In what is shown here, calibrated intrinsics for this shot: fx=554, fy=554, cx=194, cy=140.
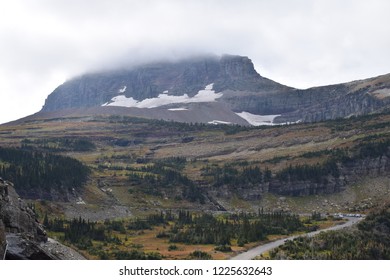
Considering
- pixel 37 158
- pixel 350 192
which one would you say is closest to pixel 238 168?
pixel 350 192

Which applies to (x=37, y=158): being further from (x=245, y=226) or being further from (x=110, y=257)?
(x=110, y=257)

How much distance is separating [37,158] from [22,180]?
129ft

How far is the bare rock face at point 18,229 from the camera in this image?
40094mm

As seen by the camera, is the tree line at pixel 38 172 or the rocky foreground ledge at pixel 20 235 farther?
the tree line at pixel 38 172

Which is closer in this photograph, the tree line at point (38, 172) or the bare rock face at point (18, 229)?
the bare rock face at point (18, 229)

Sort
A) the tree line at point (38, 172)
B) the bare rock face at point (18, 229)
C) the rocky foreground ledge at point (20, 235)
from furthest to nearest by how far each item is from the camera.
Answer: the tree line at point (38, 172) < the bare rock face at point (18, 229) < the rocky foreground ledge at point (20, 235)

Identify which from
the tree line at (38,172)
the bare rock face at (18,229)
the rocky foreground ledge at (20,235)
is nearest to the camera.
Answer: the rocky foreground ledge at (20,235)

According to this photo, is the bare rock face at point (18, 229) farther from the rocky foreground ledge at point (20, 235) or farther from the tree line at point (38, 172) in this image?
the tree line at point (38, 172)

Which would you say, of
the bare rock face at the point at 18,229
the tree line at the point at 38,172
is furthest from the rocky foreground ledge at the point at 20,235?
the tree line at the point at 38,172

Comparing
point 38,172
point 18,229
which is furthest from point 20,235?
point 38,172

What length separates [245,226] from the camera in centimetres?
10181

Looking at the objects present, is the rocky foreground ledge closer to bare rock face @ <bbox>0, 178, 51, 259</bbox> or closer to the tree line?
bare rock face @ <bbox>0, 178, 51, 259</bbox>

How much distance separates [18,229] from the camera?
54.0m

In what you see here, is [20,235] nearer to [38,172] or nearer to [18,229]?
[18,229]
